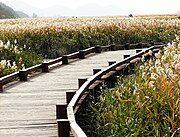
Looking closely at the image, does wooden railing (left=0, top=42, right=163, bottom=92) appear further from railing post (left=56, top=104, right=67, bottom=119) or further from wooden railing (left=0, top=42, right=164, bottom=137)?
railing post (left=56, top=104, right=67, bottom=119)

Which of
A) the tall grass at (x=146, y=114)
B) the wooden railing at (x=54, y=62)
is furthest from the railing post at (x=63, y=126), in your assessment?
the wooden railing at (x=54, y=62)

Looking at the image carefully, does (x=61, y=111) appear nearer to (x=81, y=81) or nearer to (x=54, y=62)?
(x=81, y=81)

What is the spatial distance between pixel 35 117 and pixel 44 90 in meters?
3.36

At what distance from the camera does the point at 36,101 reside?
11.3 meters

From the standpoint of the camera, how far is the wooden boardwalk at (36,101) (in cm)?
877

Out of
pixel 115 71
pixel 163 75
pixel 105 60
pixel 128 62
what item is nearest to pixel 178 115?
pixel 163 75

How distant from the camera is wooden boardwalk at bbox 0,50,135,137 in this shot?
877 centimetres

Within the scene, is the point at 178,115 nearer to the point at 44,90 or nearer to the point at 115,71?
the point at 44,90

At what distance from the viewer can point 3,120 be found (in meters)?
9.55

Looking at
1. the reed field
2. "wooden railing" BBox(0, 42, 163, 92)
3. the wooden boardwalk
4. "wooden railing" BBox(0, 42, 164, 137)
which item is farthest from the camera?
the reed field

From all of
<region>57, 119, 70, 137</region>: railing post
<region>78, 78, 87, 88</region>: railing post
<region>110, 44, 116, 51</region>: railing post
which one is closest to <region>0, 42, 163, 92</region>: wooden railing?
<region>110, 44, 116, 51</region>: railing post

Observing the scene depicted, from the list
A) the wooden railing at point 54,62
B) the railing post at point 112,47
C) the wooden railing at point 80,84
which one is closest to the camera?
the wooden railing at point 80,84

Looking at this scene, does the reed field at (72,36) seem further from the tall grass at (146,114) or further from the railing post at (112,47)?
the tall grass at (146,114)

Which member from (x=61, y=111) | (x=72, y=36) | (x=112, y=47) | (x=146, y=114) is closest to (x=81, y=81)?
(x=146, y=114)
